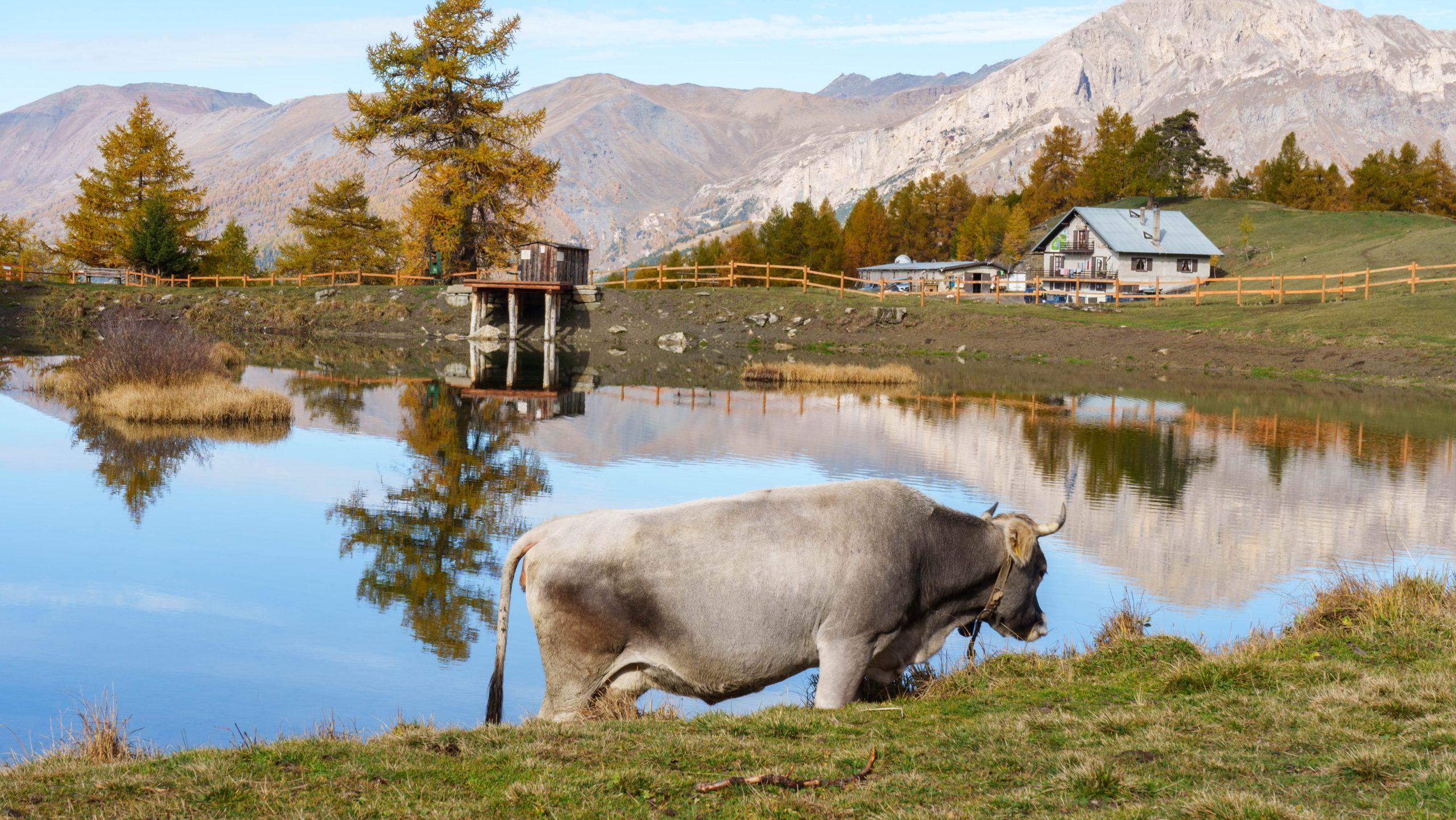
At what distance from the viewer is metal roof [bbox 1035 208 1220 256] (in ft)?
269

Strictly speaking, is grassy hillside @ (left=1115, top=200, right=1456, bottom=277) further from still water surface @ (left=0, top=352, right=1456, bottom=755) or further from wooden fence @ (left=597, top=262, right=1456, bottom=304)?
still water surface @ (left=0, top=352, right=1456, bottom=755)

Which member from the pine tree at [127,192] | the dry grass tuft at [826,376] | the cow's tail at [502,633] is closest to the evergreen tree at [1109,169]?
the dry grass tuft at [826,376]

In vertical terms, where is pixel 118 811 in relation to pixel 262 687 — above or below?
above

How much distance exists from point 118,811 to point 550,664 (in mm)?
2920

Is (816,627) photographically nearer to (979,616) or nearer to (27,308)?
(979,616)

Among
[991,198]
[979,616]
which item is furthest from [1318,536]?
[991,198]

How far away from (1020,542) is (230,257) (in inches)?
3581

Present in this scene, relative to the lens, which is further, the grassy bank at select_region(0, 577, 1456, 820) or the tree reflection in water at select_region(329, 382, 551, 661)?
the tree reflection in water at select_region(329, 382, 551, 661)

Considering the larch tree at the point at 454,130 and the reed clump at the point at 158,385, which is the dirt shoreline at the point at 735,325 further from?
the reed clump at the point at 158,385

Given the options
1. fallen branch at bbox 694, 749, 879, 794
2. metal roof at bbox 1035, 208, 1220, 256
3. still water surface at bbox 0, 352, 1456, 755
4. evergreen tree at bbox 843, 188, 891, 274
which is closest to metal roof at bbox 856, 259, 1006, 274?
metal roof at bbox 1035, 208, 1220, 256

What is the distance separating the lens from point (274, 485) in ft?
59.4

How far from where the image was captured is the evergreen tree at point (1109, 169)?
105 metres

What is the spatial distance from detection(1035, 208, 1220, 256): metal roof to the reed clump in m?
68.4

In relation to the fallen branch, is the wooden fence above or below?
above
